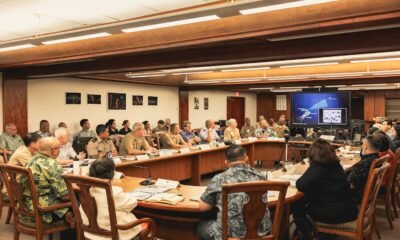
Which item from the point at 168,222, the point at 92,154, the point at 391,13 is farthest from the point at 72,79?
the point at 391,13

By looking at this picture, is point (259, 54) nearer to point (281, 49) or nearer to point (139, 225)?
point (281, 49)

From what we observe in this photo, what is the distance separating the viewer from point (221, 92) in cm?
1525

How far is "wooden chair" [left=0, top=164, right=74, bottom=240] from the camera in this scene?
2893mm

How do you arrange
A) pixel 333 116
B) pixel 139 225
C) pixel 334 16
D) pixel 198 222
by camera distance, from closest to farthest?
pixel 139 225 < pixel 198 222 < pixel 334 16 < pixel 333 116

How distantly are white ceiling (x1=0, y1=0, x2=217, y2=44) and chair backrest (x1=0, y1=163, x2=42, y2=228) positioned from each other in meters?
1.70

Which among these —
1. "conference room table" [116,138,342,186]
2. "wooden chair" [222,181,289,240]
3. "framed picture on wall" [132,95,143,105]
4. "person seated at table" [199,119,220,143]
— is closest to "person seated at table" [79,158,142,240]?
"wooden chair" [222,181,289,240]

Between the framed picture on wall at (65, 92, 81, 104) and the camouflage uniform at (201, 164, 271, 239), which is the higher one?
the framed picture on wall at (65, 92, 81, 104)

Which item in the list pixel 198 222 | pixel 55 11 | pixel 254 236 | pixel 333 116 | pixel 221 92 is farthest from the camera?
pixel 221 92

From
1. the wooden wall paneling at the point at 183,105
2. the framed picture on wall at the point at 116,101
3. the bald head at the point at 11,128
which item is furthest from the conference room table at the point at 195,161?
the wooden wall paneling at the point at 183,105

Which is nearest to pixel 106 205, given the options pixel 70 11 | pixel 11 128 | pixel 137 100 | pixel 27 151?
pixel 27 151

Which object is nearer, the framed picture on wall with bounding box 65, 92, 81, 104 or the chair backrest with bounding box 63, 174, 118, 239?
the chair backrest with bounding box 63, 174, 118, 239

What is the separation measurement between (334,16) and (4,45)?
4099 millimetres

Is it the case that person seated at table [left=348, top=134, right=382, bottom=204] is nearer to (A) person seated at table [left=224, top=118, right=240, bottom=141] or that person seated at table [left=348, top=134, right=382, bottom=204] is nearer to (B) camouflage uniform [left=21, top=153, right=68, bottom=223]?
(B) camouflage uniform [left=21, top=153, right=68, bottom=223]

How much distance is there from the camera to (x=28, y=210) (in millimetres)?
3062
